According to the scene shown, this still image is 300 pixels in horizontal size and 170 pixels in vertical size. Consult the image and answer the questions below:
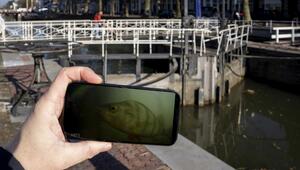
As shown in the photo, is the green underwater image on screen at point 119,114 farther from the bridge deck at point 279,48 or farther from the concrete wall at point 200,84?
the bridge deck at point 279,48

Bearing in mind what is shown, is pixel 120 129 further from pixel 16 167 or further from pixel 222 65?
pixel 222 65

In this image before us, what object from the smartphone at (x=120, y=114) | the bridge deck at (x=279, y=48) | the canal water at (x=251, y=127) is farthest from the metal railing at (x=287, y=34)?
the smartphone at (x=120, y=114)

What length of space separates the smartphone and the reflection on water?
34.0ft

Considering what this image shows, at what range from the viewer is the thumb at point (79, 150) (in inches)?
69.2

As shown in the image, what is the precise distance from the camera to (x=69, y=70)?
1.79 metres

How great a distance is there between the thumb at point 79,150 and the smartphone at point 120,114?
26 millimetres

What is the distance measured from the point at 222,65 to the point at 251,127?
15.0 feet

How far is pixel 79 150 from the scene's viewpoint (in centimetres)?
178

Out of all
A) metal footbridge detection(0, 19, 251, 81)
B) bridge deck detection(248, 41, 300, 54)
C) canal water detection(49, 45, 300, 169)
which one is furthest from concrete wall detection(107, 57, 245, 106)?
bridge deck detection(248, 41, 300, 54)

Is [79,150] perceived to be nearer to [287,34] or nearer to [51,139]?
[51,139]

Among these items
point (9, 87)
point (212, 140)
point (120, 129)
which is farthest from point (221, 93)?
point (120, 129)

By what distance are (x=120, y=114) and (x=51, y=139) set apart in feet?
0.80

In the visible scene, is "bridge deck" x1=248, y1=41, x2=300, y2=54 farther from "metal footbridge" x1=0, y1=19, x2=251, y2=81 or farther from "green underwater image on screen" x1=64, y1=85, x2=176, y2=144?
"green underwater image on screen" x1=64, y1=85, x2=176, y2=144

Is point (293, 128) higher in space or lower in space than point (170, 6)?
lower
